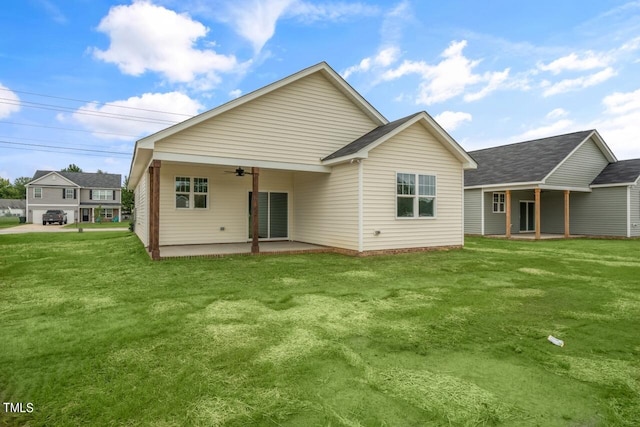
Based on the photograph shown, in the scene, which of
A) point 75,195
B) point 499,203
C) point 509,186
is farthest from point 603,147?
point 75,195

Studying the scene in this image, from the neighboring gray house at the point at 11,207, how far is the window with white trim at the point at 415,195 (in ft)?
291

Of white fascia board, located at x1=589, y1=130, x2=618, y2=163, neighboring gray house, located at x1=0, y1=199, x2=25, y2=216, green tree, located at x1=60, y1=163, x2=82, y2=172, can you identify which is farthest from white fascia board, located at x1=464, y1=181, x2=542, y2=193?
green tree, located at x1=60, y1=163, x2=82, y2=172

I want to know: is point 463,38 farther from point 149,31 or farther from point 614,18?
point 149,31

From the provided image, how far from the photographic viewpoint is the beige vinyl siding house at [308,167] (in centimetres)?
1054

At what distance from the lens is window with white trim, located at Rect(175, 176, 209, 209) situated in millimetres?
12125

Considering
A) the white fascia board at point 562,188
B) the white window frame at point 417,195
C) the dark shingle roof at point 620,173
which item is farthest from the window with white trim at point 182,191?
the dark shingle roof at point 620,173

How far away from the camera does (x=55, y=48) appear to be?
21984mm

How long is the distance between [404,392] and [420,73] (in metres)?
19.8

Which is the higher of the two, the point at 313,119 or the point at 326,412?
the point at 313,119

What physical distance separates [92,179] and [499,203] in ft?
167

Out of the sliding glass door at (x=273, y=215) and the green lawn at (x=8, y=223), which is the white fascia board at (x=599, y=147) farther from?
the green lawn at (x=8, y=223)

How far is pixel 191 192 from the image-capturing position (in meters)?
12.2

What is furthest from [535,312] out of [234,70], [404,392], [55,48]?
[55,48]

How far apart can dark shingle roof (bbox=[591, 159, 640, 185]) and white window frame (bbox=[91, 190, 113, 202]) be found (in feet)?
175
